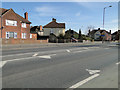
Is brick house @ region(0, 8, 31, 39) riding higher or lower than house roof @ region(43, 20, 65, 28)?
lower

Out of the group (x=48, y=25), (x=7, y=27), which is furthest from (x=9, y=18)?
(x=48, y=25)

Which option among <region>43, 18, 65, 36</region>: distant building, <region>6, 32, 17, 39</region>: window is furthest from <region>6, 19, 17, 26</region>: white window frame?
<region>43, 18, 65, 36</region>: distant building

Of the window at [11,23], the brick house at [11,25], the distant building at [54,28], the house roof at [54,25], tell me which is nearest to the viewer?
the brick house at [11,25]

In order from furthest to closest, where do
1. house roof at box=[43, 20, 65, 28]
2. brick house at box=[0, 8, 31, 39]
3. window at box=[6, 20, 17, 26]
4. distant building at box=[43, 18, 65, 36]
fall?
house roof at box=[43, 20, 65, 28] < distant building at box=[43, 18, 65, 36] < window at box=[6, 20, 17, 26] < brick house at box=[0, 8, 31, 39]

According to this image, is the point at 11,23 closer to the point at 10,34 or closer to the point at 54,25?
the point at 10,34

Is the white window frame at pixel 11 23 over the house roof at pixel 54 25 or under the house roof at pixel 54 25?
under

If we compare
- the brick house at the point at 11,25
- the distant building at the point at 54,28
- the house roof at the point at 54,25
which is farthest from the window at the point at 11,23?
the house roof at the point at 54,25

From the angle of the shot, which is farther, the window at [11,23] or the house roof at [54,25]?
the house roof at [54,25]

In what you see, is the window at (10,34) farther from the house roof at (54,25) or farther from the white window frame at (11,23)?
the house roof at (54,25)

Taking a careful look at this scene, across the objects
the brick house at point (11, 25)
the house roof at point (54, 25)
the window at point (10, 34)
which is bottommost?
the window at point (10, 34)

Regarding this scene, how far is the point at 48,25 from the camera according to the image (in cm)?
5706

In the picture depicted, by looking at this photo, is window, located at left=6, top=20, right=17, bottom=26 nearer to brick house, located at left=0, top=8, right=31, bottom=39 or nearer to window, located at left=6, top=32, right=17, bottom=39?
brick house, located at left=0, top=8, right=31, bottom=39

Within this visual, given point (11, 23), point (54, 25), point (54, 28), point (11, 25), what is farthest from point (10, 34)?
point (54, 25)

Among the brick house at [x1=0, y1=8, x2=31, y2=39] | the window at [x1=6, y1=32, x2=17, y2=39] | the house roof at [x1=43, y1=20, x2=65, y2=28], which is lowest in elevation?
the window at [x1=6, y1=32, x2=17, y2=39]
